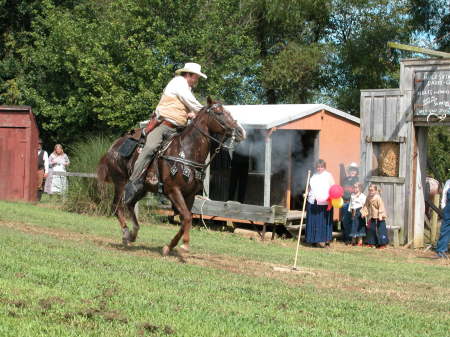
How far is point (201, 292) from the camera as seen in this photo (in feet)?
28.6

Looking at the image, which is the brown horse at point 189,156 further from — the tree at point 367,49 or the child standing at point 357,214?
the tree at point 367,49

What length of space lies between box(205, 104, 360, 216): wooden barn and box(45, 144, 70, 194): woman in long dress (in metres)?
4.29

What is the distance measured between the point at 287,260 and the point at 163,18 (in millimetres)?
18878

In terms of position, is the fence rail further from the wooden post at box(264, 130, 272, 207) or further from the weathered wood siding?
the weathered wood siding

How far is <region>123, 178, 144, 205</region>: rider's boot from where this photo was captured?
12.4 metres

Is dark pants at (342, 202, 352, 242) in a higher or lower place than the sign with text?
lower

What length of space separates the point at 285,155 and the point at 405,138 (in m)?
3.55

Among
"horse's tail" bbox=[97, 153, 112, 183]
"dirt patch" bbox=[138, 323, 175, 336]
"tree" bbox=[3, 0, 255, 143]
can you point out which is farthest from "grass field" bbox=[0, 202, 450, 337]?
"tree" bbox=[3, 0, 255, 143]

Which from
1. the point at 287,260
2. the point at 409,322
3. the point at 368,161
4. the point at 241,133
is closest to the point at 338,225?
the point at 368,161

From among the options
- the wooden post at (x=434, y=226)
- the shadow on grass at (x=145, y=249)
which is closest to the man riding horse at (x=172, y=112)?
the shadow on grass at (x=145, y=249)

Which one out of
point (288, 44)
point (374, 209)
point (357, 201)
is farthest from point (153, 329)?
point (288, 44)

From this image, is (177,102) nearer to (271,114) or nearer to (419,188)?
(271,114)

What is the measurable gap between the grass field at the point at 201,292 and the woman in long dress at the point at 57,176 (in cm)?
676

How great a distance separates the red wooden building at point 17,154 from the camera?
75.2 feet
